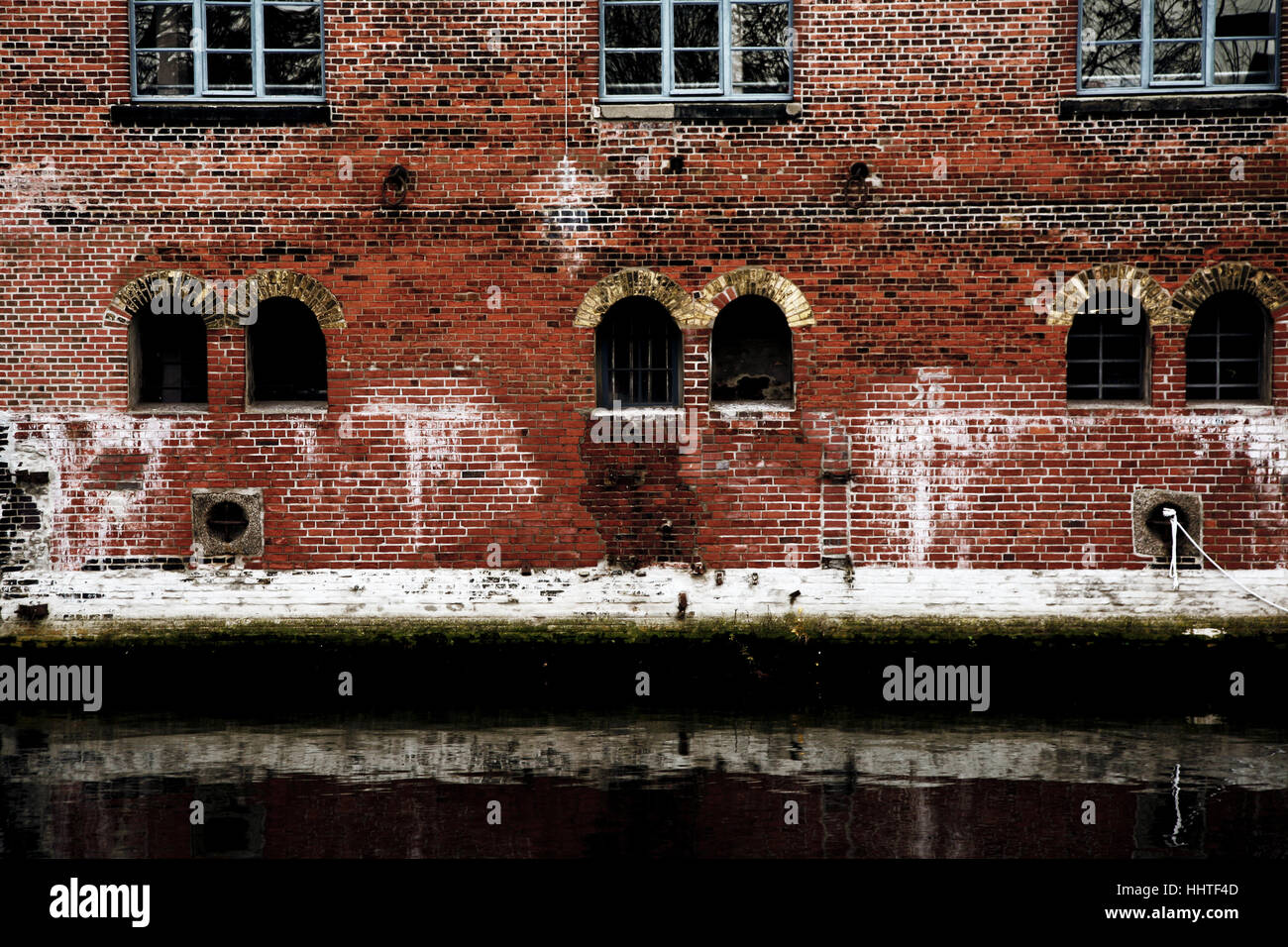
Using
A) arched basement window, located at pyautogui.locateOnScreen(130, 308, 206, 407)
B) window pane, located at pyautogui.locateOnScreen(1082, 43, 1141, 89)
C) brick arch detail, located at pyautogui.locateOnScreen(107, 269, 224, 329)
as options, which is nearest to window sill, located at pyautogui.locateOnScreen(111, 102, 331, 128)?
brick arch detail, located at pyautogui.locateOnScreen(107, 269, 224, 329)

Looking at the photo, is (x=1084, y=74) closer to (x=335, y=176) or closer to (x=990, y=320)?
(x=990, y=320)

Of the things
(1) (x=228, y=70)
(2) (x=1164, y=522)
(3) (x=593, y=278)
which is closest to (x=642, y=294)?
(3) (x=593, y=278)

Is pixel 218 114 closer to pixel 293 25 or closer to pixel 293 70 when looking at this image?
pixel 293 70

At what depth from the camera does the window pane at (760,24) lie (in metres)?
10.5

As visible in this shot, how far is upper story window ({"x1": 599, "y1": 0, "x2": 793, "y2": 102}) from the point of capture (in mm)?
10477

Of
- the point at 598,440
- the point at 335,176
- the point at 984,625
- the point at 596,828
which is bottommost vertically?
the point at 596,828

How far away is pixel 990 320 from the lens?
10.4 meters

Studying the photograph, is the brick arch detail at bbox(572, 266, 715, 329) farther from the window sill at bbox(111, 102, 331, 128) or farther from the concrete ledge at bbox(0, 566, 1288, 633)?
the window sill at bbox(111, 102, 331, 128)

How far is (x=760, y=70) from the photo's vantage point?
10500 mm

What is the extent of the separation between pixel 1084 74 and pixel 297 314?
7.33m

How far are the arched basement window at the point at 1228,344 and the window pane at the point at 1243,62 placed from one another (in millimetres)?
1859

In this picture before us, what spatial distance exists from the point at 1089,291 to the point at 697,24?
13.7ft
